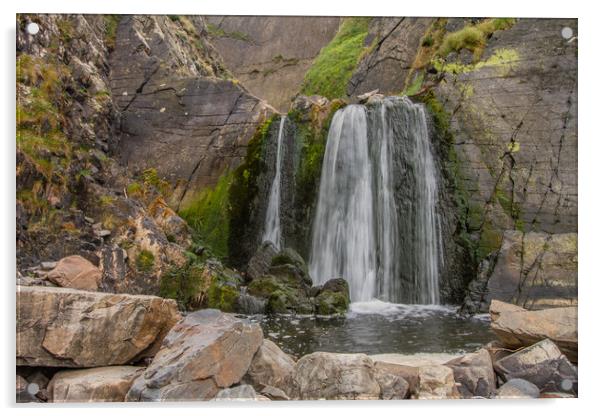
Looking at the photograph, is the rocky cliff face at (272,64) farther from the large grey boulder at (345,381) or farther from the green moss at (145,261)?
the large grey boulder at (345,381)

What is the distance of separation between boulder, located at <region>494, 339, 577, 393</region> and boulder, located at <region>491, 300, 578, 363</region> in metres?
0.13

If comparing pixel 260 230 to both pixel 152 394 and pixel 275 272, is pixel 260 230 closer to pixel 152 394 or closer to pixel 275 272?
pixel 275 272

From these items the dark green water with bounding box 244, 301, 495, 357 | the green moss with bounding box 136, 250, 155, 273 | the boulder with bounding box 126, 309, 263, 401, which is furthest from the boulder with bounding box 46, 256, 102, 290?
the dark green water with bounding box 244, 301, 495, 357

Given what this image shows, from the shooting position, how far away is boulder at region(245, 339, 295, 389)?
4.73m

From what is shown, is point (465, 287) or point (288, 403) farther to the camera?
point (465, 287)

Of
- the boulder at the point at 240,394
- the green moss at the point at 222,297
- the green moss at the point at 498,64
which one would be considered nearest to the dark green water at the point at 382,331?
the green moss at the point at 222,297

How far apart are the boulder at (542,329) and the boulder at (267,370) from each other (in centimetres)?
198

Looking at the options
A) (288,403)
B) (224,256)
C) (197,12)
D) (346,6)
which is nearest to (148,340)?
(288,403)

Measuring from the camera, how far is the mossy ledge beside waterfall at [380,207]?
344 inches

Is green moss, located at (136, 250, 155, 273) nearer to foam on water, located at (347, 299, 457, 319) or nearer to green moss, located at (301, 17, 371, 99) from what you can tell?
foam on water, located at (347, 299, 457, 319)

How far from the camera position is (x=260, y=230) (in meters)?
10.2

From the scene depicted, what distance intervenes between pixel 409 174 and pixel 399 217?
82cm

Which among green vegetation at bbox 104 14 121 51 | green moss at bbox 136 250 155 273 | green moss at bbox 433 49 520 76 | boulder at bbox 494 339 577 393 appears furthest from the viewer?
green moss at bbox 433 49 520 76

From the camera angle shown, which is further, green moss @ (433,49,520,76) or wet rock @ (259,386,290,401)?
green moss @ (433,49,520,76)
